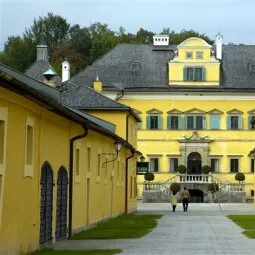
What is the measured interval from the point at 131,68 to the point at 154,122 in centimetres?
587

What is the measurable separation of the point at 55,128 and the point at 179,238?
18.5 feet

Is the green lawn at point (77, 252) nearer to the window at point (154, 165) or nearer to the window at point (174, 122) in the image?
the window at point (154, 165)

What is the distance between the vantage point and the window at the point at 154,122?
8100 cm

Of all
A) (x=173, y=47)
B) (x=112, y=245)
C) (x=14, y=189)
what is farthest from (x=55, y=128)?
(x=173, y=47)

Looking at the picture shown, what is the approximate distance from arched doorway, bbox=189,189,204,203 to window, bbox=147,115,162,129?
8.99 m

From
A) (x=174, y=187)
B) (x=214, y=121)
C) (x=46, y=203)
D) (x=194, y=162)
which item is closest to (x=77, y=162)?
(x=46, y=203)

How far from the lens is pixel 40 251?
19078mm

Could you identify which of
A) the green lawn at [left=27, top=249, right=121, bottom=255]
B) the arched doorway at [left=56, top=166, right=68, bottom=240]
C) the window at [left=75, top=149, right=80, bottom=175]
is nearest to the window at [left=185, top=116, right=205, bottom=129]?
the window at [left=75, top=149, right=80, bottom=175]

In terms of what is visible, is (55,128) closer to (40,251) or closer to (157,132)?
(40,251)

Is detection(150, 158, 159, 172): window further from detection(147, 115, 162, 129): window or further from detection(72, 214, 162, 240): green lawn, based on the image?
detection(72, 214, 162, 240): green lawn

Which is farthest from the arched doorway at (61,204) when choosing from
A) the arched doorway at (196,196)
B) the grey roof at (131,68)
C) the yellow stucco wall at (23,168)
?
the grey roof at (131,68)

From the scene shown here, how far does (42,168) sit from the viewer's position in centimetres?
1992

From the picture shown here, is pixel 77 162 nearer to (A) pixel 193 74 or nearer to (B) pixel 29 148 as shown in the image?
(B) pixel 29 148

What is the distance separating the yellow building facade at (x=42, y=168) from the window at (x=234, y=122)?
49166 mm
